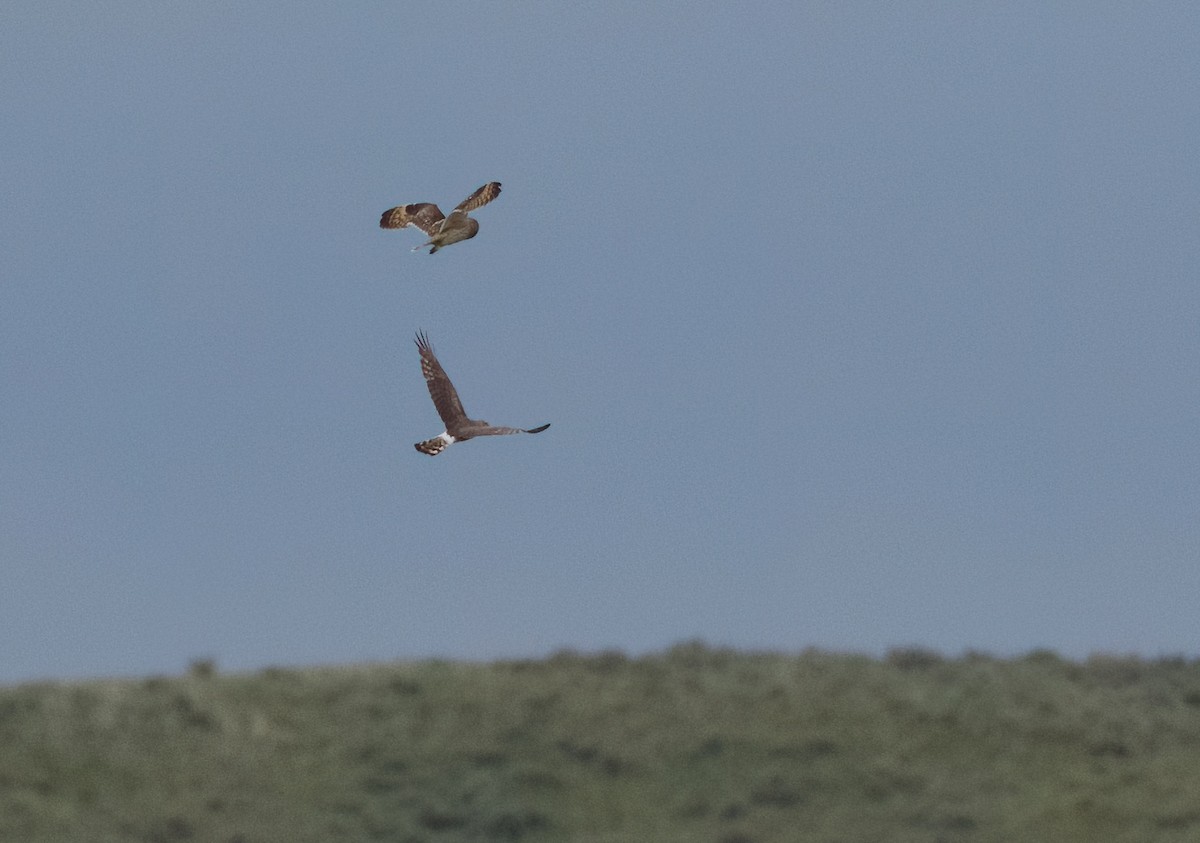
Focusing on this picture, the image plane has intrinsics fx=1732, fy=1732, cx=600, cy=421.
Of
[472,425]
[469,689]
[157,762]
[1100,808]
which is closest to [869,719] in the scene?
[1100,808]

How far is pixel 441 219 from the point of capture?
1003 inches

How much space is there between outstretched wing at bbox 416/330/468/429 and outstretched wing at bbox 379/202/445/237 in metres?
2.25

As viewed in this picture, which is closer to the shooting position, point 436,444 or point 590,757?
point 590,757

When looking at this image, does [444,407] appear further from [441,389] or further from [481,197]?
[481,197]

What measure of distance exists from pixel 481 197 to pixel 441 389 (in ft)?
10.7

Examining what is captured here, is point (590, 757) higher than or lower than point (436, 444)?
lower

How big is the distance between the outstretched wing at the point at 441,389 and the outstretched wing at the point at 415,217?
225cm

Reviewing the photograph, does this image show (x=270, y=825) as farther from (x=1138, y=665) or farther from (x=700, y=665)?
(x=1138, y=665)

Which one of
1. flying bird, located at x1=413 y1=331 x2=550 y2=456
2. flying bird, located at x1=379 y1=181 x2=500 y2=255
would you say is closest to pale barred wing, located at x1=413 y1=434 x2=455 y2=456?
A: flying bird, located at x1=413 y1=331 x2=550 y2=456

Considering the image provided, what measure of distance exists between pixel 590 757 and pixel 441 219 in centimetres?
874

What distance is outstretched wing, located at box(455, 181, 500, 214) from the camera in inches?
998

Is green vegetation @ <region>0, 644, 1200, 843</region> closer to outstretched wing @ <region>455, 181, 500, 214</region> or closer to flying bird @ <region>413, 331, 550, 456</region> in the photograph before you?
flying bird @ <region>413, 331, 550, 456</region>

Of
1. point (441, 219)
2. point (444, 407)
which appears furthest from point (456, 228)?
point (444, 407)

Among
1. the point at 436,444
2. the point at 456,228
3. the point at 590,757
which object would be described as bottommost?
the point at 590,757
